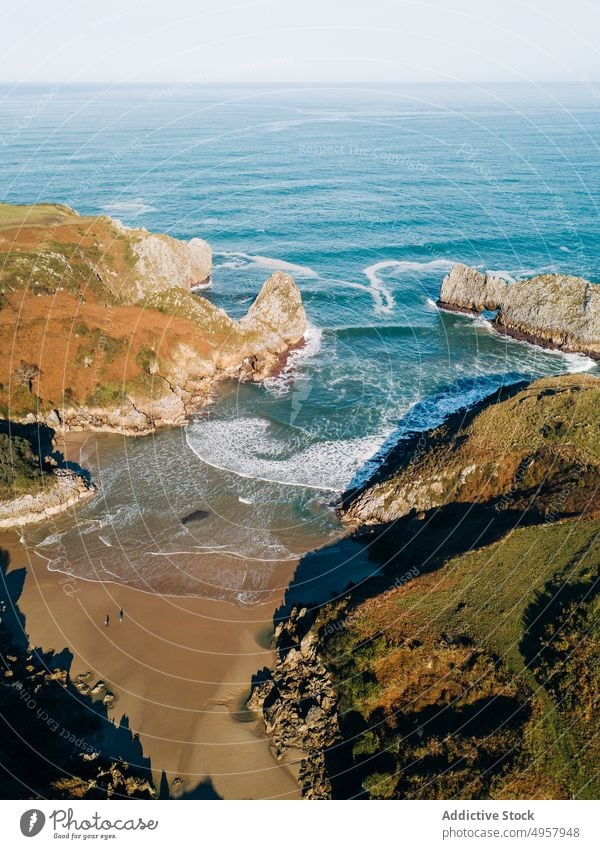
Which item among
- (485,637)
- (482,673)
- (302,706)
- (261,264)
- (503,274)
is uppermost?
(261,264)

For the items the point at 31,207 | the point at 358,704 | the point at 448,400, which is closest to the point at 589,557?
the point at 358,704

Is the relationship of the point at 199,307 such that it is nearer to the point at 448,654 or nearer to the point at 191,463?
the point at 191,463

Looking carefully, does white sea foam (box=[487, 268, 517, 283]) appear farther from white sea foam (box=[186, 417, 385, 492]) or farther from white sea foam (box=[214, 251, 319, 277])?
white sea foam (box=[186, 417, 385, 492])

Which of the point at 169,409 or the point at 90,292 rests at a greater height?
the point at 90,292

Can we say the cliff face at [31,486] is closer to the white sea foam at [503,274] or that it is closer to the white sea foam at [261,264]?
the white sea foam at [261,264]

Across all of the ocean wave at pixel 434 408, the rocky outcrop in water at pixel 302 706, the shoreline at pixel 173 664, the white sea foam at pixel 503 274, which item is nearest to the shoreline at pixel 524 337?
the ocean wave at pixel 434 408
